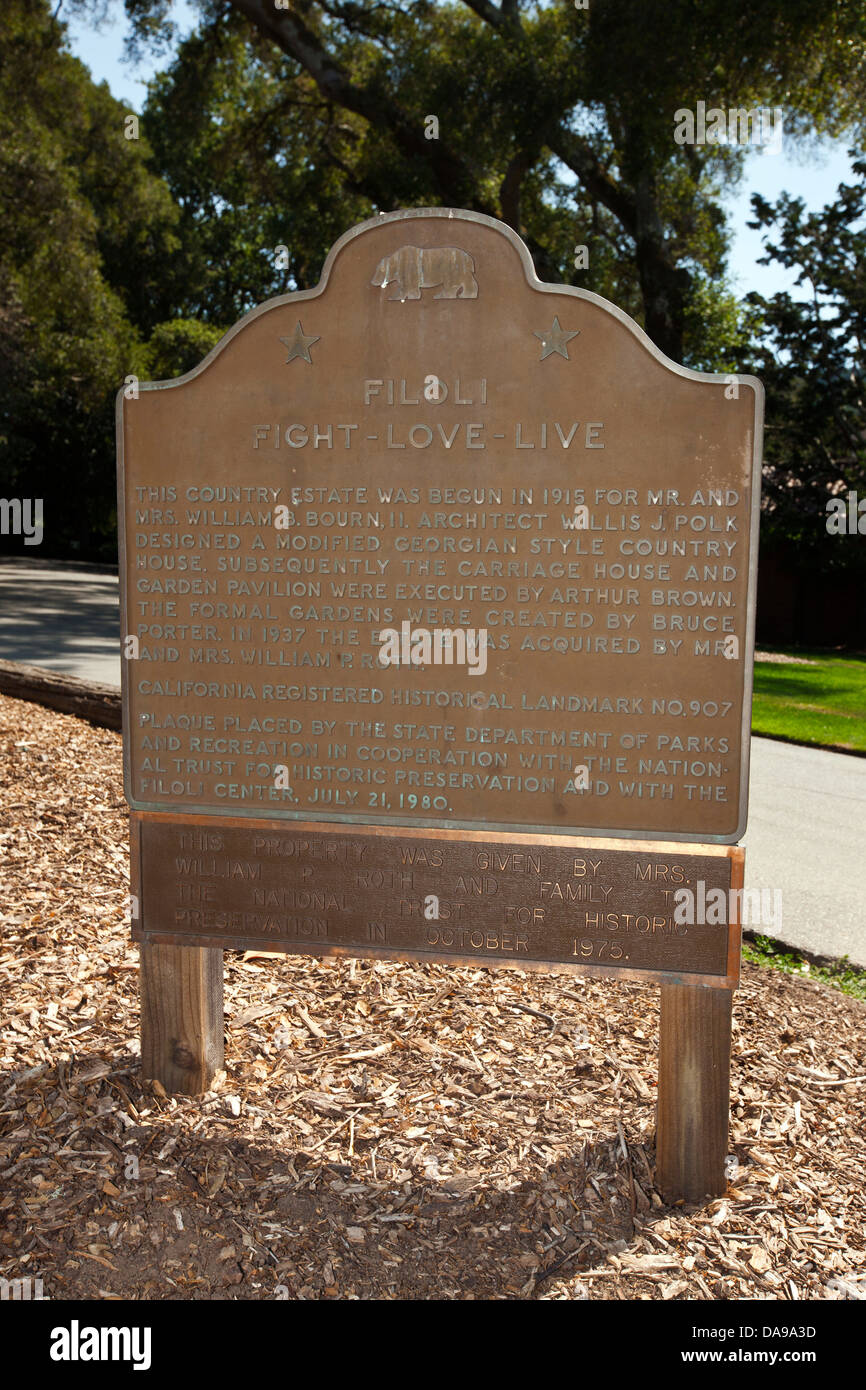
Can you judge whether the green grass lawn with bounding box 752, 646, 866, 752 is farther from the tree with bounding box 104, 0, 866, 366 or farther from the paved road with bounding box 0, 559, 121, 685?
the paved road with bounding box 0, 559, 121, 685

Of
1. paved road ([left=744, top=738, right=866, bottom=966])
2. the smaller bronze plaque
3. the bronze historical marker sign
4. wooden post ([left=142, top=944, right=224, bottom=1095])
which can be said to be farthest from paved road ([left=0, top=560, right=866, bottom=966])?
wooden post ([left=142, top=944, right=224, bottom=1095])

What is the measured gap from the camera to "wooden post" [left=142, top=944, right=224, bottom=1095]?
10.9 ft

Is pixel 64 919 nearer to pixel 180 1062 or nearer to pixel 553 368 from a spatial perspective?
pixel 180 1062

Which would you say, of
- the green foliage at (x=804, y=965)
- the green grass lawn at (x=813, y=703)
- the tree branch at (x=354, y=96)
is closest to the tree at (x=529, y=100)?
the tree branch at (x=354, y=96)

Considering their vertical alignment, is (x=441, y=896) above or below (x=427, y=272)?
below

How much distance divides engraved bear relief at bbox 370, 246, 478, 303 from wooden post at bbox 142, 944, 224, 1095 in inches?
79.7

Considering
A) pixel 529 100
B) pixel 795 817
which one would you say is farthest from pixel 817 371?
pixel 795 817

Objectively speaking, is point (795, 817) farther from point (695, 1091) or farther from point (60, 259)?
point (60, 259)

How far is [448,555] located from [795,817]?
202 inches

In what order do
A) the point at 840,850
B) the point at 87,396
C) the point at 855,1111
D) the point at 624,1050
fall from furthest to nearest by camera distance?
the point at 87,396
the point at 840,850
the point at 624,1050
the point at 855,1111

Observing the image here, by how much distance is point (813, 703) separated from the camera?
13273 millimetres

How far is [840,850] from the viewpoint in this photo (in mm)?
6496

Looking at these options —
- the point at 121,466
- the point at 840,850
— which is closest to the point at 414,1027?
the point at 121,466
